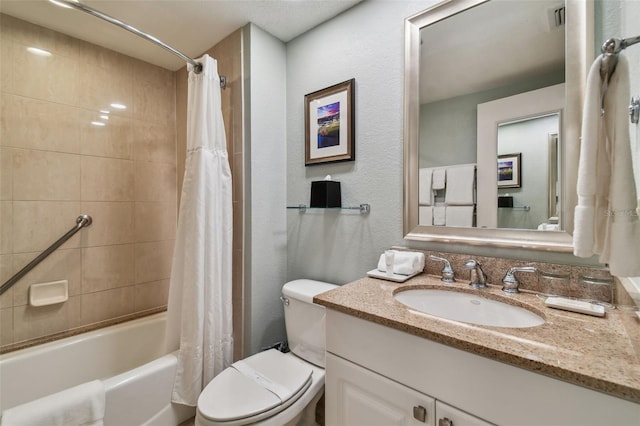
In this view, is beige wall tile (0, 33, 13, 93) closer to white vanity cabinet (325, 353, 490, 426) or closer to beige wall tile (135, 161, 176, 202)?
beige wall tile (135, 161, 176, 202)

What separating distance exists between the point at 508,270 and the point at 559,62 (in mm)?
782

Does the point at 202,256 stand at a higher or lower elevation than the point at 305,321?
higher

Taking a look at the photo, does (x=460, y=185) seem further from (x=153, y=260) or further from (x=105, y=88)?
(x=105, y=88)

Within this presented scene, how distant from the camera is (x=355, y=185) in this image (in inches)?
59.0

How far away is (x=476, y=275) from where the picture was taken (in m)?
1.07

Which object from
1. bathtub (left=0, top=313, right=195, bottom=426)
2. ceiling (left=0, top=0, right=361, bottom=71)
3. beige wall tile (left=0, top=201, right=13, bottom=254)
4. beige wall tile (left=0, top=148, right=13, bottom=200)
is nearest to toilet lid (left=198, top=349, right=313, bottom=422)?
bathtub (left=0, top=313, right=195, bottom=426)

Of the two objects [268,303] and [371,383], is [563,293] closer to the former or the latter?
[371,383]

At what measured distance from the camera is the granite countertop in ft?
1.78

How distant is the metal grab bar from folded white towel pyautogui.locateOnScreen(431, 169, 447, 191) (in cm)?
213

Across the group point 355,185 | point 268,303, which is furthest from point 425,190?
point 268,303

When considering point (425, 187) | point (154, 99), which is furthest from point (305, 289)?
point (154, 99)

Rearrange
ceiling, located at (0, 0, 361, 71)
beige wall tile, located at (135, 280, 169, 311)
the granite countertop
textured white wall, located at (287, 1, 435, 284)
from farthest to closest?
beige wall tile, located at (135, 280, 169, 311)
ceiling, located at (0, 0, 361, 71)
textured white wall, located at (287, 1, 435, 284)
the granite countertop

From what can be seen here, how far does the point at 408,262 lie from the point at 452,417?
0.59m

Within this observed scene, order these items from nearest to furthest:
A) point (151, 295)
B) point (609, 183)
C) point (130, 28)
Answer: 1. point (609, 183)
2. point (130, 28)
3. point (151, 295)
